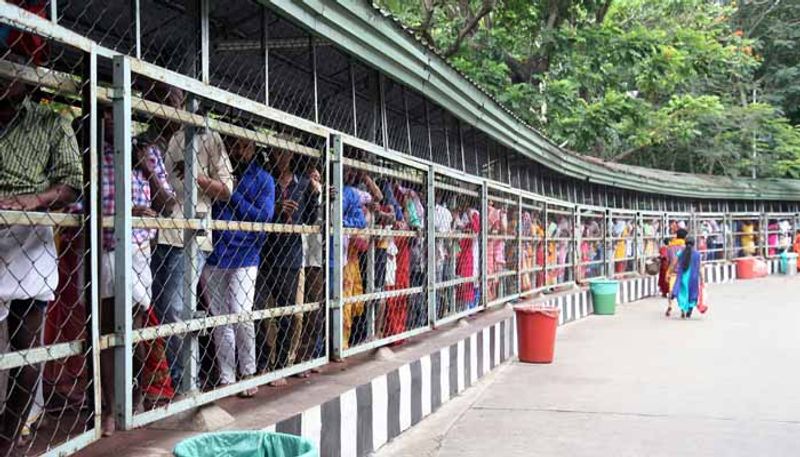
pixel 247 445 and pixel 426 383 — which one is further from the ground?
pixel 247 445

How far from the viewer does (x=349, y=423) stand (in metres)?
5.15

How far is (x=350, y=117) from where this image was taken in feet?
29.6

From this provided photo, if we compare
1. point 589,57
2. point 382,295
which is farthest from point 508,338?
point 589,57

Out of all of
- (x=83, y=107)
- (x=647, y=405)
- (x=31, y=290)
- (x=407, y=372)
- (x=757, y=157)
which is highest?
(x=757, y=157)

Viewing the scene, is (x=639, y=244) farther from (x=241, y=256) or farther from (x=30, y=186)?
(x=30, y=186)

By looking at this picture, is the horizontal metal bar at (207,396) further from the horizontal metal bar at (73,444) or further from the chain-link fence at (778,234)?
the chain-link fence at (778,234)

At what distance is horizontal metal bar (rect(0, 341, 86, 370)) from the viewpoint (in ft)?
9.35

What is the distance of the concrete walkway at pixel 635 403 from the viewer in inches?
230

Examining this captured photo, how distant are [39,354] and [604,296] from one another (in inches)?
537

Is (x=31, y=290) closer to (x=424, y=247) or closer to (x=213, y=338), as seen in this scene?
(x=213, y=338)

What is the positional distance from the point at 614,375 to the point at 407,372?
333cm

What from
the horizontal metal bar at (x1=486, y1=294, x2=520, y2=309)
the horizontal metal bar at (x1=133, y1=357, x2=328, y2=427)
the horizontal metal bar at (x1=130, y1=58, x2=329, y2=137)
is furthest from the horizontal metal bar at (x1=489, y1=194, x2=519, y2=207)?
the horizontal metal bar at (x1=133, y1=357, x2=328, y2=427)

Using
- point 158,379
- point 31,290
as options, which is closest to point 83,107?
point 31,290

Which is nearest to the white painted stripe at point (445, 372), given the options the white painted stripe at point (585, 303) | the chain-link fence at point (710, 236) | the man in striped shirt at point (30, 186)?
the man in striped shirt at point (30, 186)
